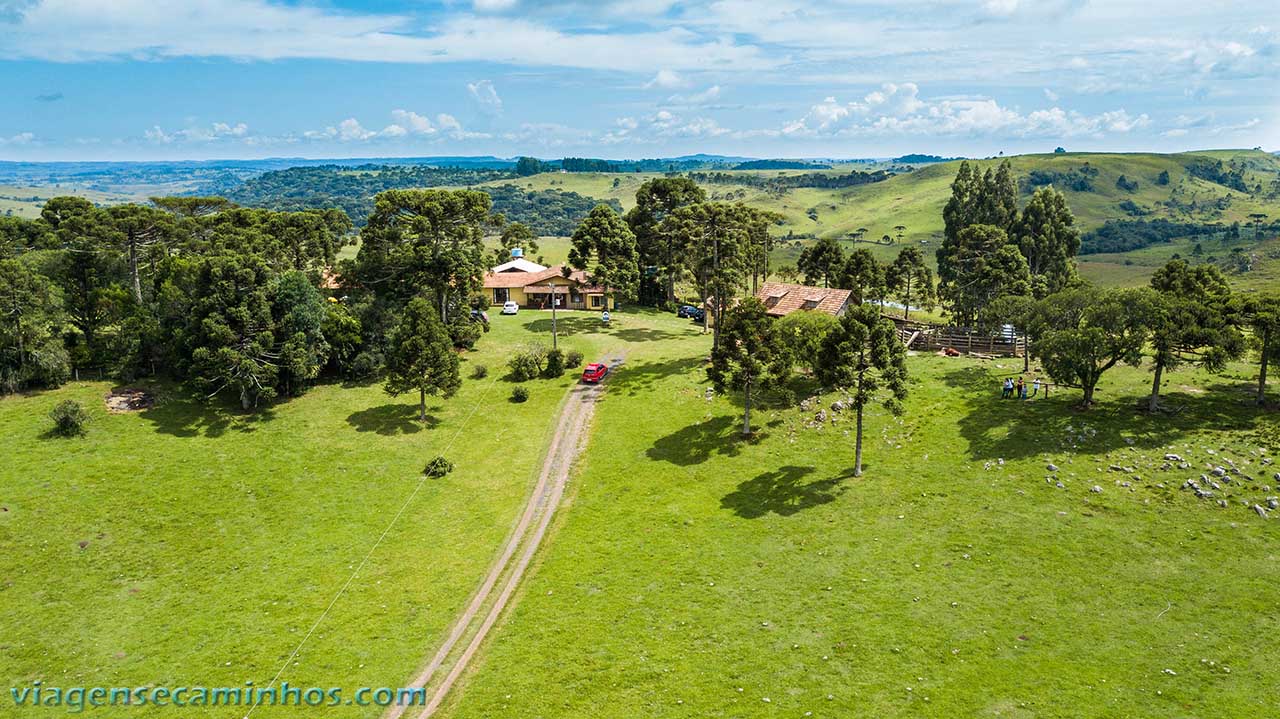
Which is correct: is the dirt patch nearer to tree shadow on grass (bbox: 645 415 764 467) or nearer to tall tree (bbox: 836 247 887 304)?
tree shadow on grass (bbox: 645 415 764 467)

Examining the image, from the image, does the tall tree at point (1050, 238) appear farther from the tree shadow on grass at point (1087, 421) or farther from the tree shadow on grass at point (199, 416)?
the tree shadow on grass at point (199, 416)

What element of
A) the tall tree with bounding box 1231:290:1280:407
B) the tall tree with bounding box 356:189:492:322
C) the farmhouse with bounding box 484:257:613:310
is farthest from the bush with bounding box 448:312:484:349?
the tall tree with bounding box 1231:290:1280:407

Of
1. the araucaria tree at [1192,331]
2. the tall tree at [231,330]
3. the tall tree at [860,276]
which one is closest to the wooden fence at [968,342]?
the tall tree at [860,276]

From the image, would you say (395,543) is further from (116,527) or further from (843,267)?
(843,267)

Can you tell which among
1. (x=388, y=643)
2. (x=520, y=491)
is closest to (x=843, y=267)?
(x=520, y=491)

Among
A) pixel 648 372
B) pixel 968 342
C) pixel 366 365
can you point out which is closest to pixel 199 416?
pixel 366 365

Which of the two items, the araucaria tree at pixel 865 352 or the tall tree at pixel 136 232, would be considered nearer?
the araucaria tree at pixel 865 352
